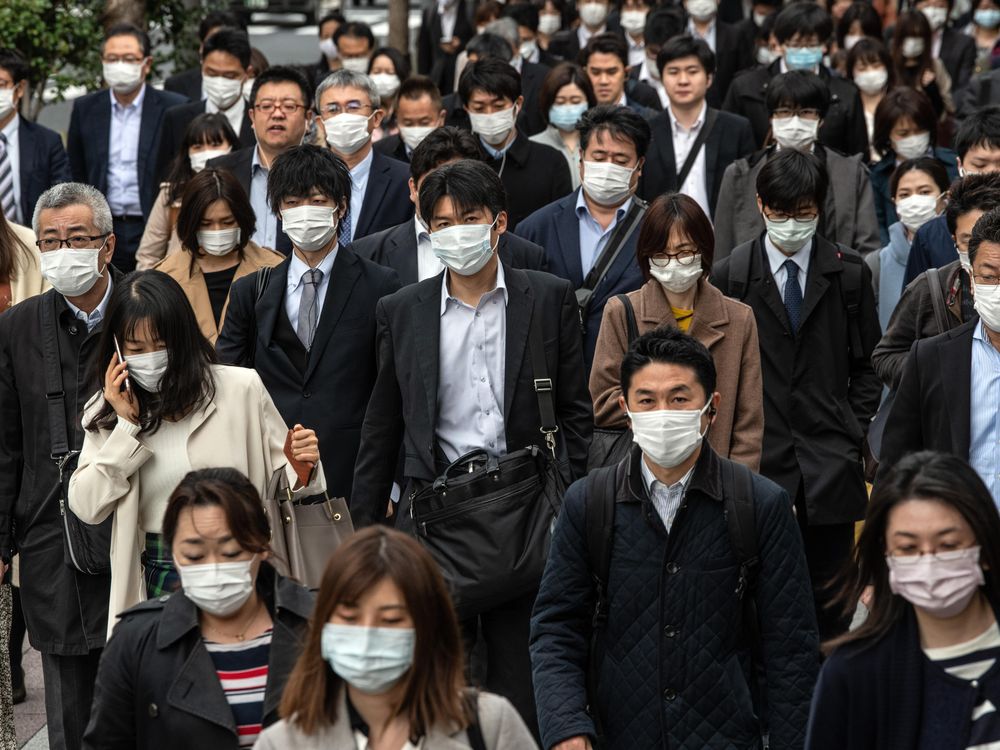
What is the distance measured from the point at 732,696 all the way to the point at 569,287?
2.07m

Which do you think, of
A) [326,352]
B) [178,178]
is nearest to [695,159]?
[178,178]

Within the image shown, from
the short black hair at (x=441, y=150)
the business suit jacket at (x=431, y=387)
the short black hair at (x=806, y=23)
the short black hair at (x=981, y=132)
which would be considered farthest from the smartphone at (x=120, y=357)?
the short black hair at (x=806, y=23)

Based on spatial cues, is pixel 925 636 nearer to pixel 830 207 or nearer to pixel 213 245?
pixel 213 245

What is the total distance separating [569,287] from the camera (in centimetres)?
665

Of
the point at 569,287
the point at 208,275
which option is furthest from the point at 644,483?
the point at 208,275

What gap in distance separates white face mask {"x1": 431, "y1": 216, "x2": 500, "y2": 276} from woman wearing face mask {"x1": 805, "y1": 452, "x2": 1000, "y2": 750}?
8.65ft

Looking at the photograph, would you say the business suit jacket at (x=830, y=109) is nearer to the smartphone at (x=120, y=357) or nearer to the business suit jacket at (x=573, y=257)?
the business suit jacket at (x=573, y=257)

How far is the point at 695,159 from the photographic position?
10141 millimetres

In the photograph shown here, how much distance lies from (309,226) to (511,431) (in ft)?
5.10

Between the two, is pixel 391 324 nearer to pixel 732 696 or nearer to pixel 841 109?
pixel 732 696

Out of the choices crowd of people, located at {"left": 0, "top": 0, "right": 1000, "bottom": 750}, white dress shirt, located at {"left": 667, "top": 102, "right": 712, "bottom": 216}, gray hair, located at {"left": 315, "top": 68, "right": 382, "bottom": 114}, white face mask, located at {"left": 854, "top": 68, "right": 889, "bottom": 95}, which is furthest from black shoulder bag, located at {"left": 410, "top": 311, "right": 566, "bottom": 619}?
white face mask, located at {"left": 854, "top": 68, "right": 889, "bottom": 95}

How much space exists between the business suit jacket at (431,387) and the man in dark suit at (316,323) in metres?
0.57

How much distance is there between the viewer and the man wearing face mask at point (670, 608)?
5.02 meters

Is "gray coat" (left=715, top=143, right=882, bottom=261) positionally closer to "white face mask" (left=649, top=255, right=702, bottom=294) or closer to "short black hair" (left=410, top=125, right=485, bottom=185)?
"short black hair" (left=410, top=125, right=485, bottom=185)
